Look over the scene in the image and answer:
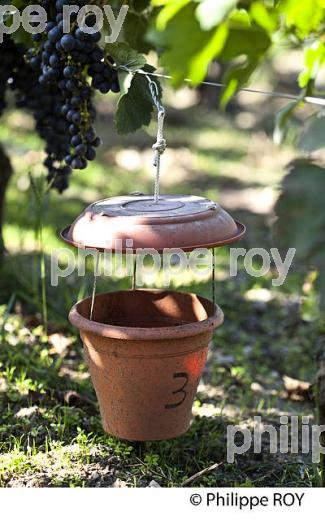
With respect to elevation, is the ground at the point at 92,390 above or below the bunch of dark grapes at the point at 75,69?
below

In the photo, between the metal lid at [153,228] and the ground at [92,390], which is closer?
the metal lid at [153,228]

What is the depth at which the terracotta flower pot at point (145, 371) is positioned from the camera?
94.2 inches

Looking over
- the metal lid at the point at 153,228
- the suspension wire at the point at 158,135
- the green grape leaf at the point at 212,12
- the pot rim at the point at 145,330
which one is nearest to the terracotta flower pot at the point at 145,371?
the pot rim at the point at 145,330

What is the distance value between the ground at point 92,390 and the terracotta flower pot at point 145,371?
0.15 meters

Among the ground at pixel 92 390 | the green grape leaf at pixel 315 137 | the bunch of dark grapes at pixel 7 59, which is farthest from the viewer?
the bunch of dark grapes at pixel 7 59

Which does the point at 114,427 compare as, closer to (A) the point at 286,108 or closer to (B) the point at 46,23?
(A) the point at 286,108

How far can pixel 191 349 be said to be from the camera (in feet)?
8.05

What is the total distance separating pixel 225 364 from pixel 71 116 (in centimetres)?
148

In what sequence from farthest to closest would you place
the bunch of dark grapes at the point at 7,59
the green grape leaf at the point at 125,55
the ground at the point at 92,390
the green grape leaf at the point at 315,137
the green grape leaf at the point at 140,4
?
the bunch of dark grapes at the point at 7,59 < the green grape leaf at the point at 140,4 < the ground at the point at 92,390 < the green grape leaf at the point at 125,55 < the green grape leaf at the point at 315,137

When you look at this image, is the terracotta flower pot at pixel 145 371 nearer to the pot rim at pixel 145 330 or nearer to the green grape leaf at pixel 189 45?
the pot rim at pixel 145 330

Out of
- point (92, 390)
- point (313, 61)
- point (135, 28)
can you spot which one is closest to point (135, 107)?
point (135, 28)

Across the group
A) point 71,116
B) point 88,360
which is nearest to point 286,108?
point 71,116

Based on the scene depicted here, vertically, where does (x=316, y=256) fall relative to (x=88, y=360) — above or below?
above
